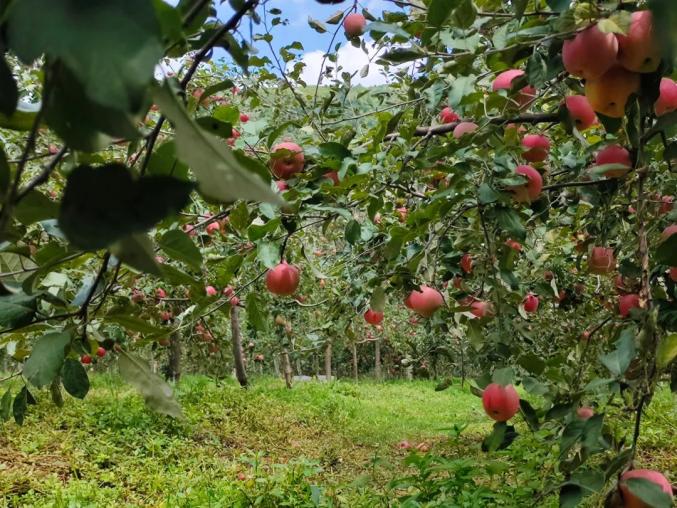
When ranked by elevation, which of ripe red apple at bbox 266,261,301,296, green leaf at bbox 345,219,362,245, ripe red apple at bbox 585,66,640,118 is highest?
ripe red apple at bbox 585,66,640,118

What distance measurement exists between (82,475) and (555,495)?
255 cm

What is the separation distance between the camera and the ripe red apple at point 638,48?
66cm

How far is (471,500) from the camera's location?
2256mm

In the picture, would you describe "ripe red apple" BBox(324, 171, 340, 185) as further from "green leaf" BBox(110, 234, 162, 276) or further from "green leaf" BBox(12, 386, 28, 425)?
"green leaf" BBox(110, 234, 162, 276)

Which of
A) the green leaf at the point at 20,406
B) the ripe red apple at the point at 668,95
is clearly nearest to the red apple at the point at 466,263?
the ripe red apple at the point at 668,95

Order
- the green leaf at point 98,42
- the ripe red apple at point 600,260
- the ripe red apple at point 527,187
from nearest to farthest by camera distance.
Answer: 1. the green leaf at point 98,42
2. the ripe red apple at point 527,187
3. the ripe red apple at point 600,260

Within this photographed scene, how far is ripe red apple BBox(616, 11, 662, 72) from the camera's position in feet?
2.16

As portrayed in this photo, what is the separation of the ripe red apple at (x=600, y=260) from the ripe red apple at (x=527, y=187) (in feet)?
1.00

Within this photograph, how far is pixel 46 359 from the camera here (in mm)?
596

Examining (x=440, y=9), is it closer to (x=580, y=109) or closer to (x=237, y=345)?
(x=580, y=109)

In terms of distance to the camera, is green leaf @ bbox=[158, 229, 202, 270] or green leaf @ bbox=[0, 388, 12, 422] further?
green leaf @ bbox=[0, 388, 12, 422]

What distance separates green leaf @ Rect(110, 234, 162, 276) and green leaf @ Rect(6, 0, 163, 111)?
0.10m

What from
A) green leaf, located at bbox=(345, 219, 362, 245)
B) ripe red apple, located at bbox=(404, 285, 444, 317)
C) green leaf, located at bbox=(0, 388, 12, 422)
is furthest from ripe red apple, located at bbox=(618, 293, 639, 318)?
green leaf, located at bbox=(0, 388, 12, 422)

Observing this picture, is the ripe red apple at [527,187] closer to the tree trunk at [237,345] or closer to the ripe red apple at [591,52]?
the ripe red apple at [591,52]
